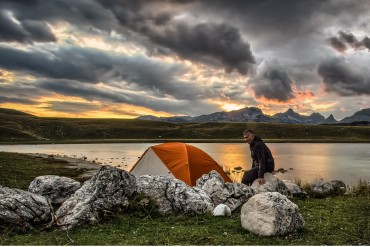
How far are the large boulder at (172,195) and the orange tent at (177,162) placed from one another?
19.1ft

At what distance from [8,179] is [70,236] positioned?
1515cm

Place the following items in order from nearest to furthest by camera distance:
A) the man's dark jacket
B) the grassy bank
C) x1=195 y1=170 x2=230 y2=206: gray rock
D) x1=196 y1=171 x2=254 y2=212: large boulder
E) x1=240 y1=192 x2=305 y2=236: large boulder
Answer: the grassy bank < x1=240 y1=192 x2=305 y2=236: large boulder < x1=196 y1=171 x2=254 y2=212: large boulder < x1=195 y1=170 x2=230 y2=206: gray rock < the man's dark jacket

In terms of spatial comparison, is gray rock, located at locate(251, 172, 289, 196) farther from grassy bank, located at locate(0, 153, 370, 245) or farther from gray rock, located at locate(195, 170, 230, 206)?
grassy bank, located at locate(0, 153, 370, 245)

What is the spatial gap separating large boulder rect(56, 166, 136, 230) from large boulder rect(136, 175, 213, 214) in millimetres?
640

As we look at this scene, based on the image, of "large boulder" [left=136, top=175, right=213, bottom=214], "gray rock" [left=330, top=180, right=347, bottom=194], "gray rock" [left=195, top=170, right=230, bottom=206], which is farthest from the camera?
"gray rock" [left=330, top=180, right=347, bottom=194]

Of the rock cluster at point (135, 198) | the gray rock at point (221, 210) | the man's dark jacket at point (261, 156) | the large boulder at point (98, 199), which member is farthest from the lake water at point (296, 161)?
the large boulder at point (98, 199)

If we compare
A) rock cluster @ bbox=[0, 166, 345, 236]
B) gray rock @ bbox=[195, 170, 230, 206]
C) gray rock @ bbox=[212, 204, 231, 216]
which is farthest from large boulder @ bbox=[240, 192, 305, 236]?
gray rock @ bbox=[195, 170, 230, 206]

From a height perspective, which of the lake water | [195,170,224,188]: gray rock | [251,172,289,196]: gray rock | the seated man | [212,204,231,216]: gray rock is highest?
the seated man

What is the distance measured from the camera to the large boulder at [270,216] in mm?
10320

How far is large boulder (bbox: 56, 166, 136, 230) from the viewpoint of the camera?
1138 centimetres

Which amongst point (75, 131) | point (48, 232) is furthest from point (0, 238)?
point (75, 131)

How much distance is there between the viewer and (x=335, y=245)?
9.34 metres

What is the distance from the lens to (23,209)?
11.3 meters

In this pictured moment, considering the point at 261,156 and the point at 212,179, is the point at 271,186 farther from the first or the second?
the point at 212,179
